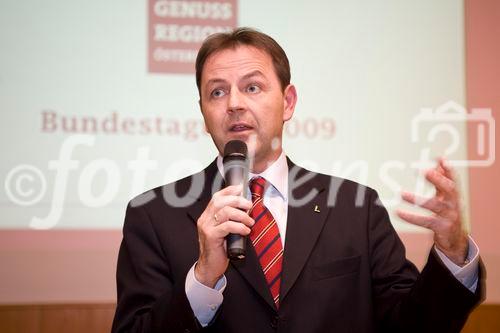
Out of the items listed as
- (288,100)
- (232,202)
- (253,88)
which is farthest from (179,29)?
(232,202)

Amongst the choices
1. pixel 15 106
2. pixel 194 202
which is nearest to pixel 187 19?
pixel 15 106

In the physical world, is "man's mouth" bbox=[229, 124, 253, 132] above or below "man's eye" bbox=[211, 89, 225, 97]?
below

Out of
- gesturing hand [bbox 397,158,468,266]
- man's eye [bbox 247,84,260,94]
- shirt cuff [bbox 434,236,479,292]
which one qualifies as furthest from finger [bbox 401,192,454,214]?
man's eye [bbox 247,84,260,94]

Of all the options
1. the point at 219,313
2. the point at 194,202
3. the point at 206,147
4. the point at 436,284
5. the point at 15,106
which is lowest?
the point at 219,313

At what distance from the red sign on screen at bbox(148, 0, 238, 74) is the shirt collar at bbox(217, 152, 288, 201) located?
128 centimetres

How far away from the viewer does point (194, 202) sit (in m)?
2.19

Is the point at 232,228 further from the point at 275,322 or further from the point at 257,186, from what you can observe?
the point at 257,186

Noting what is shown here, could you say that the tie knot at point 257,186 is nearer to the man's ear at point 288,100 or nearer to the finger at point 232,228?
the man's ear at point 288,100

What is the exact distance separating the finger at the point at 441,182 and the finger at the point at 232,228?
0.47m

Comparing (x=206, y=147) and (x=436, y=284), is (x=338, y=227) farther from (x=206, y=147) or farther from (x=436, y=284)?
(x=206, y=147)

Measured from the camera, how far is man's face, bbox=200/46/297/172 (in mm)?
2146

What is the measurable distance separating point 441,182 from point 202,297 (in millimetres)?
712

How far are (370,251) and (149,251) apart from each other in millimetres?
753

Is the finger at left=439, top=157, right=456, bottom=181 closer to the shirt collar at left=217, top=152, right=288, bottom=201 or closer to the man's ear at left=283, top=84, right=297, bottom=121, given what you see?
the shirt collar at left=217, top=152, right=288, bottom=201
